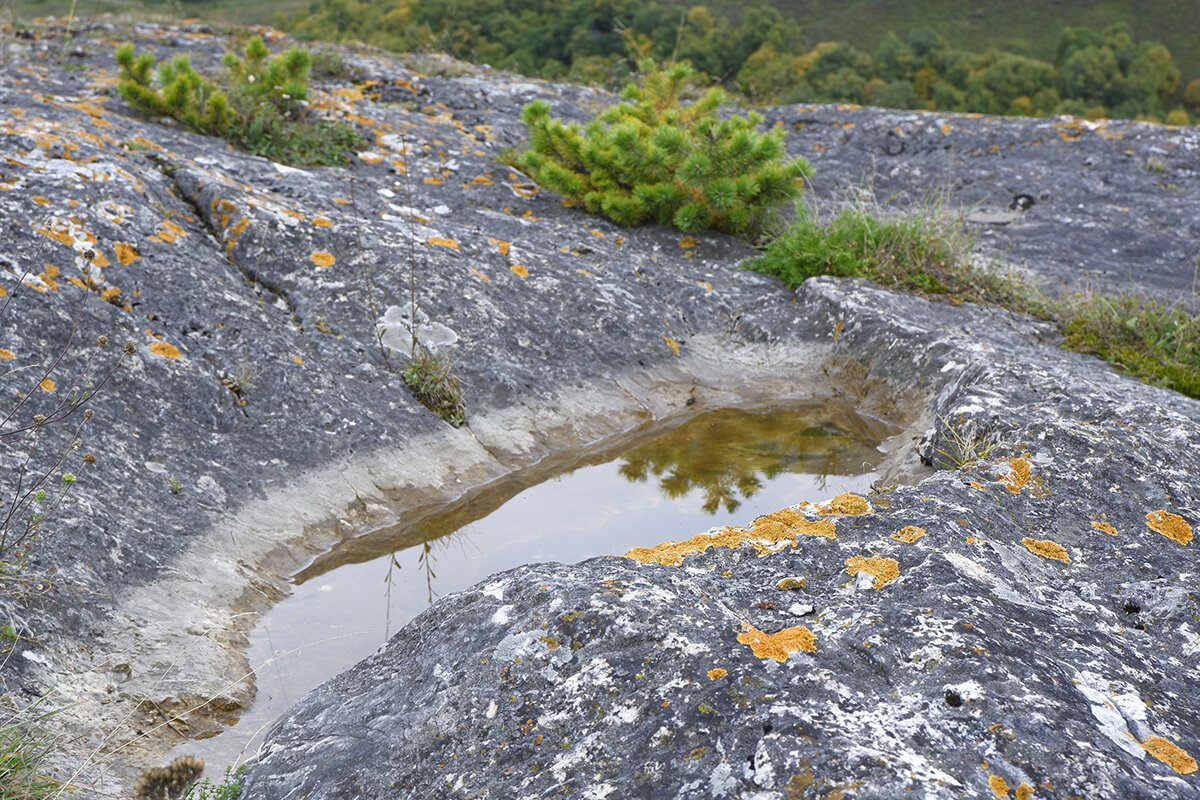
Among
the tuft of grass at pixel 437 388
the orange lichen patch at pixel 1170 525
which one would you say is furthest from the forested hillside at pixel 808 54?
the orange lichen patch at pixel 1170 525

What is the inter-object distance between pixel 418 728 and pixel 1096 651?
1.96 meters

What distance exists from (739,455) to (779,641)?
2787 mm

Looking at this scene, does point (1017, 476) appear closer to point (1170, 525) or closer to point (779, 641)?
point (1170, 525)

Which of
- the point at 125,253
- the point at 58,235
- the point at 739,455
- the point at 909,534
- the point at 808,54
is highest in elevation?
the point at 58,235

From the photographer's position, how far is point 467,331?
5.41 metres

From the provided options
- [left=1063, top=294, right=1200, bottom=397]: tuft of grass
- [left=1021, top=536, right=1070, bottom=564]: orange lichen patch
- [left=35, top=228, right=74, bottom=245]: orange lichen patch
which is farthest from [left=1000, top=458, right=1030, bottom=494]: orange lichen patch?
[left=35, top=228, right=74, bottom=245]: orange lichen patch

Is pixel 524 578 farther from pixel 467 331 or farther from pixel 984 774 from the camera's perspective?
pixel 467 331

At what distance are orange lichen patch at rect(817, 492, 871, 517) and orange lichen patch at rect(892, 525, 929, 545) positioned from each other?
0.65 feet

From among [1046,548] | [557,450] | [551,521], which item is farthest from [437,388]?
[1046,548]

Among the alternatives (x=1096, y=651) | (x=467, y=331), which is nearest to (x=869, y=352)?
(x=467, y=331)

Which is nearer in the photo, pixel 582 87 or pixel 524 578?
pixel 524 578

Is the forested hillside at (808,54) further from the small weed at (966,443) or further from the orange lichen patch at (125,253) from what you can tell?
the orange lichen patch at (125,253)

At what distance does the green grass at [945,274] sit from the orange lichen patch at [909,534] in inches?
141

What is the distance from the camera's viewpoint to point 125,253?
190 inches
